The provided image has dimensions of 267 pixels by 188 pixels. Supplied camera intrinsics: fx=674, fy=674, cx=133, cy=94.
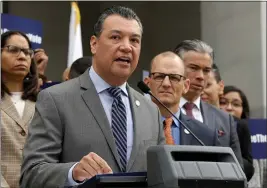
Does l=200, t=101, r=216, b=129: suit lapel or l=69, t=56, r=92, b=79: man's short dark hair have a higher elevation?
l=69, t=56, r=92, b=79: man's short dark hair

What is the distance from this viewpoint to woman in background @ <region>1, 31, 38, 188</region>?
4297mm

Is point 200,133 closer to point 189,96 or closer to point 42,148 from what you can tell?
point 189,96

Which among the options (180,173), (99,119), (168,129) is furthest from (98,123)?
(168,129)

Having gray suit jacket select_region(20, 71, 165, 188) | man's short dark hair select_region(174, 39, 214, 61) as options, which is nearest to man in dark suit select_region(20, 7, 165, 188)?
gray suit jacket select_region(20, 71, 165, 188)

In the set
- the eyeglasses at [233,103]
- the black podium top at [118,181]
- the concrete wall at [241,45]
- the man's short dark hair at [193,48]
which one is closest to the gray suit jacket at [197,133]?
the man's short dark hair at [193,48]

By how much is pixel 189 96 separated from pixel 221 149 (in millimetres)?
2238

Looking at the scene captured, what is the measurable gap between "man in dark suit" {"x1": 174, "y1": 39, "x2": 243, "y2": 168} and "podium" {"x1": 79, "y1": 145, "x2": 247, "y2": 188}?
2.13m

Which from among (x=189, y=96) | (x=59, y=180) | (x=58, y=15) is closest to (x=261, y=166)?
(x=189, y=96)

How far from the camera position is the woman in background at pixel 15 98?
430cm

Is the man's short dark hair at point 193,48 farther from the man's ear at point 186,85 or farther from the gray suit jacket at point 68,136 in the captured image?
the gray suit jacket at point 68,136

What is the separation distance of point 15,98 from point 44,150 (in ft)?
5.04

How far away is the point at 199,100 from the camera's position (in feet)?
15.9

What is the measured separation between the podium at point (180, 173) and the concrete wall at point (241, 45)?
22.5ft

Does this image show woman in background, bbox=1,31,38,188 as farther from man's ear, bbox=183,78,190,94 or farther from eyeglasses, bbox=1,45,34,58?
man's ear, bbox=183,78,190,94
